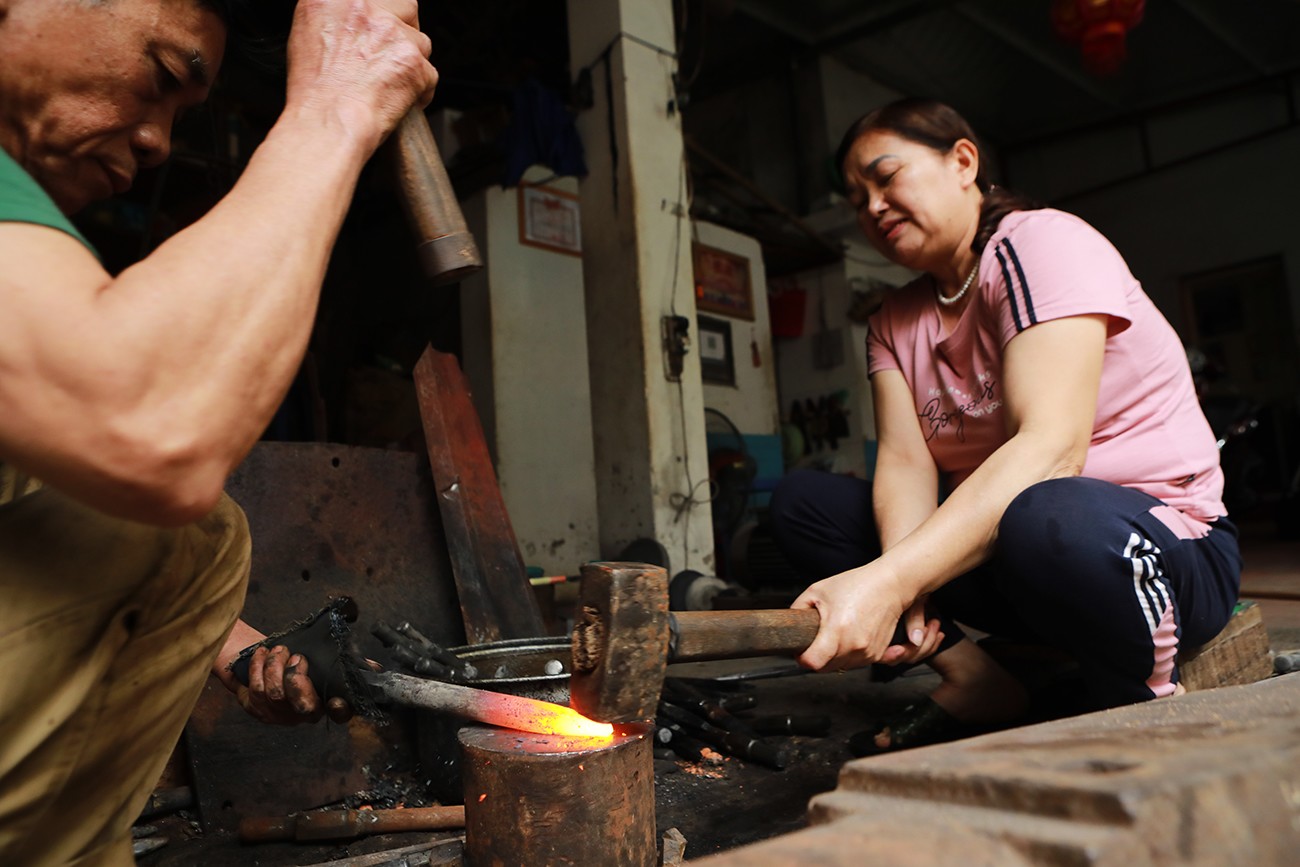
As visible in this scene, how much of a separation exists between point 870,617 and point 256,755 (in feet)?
4.71

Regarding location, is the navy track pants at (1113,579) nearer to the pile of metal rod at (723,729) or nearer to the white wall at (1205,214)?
the pile of metal rod at (723,729)

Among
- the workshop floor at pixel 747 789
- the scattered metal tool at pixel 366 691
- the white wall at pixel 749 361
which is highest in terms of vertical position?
the white wall at pixel 749 361

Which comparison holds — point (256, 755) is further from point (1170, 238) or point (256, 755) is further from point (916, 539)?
point (1170, 238)

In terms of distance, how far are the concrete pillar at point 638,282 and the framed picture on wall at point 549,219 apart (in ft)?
3.40

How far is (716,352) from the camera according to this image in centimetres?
750

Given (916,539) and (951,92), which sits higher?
(951,92)

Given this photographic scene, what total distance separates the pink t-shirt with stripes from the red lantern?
337cm

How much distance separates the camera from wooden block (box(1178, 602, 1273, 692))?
1.66 metres

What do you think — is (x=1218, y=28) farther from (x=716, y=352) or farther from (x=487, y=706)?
(x=487, y=706)

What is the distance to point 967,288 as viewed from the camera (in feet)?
6.51

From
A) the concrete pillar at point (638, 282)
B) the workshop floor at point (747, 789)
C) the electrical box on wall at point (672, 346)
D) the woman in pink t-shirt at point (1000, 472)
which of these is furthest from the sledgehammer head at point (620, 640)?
the electrical box on wall at point (672, 346)

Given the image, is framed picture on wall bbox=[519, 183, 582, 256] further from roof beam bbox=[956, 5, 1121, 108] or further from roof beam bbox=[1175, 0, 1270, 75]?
roof beam bbox=[1175, 0, 1270, 75]

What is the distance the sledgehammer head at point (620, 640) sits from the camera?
105cm

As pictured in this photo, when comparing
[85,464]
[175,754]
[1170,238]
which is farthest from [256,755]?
[1170,238]
